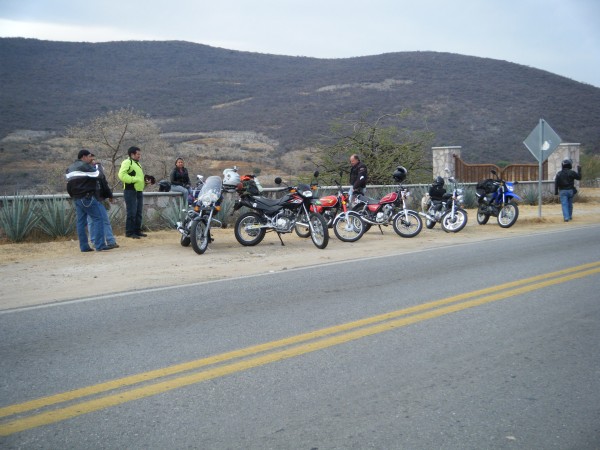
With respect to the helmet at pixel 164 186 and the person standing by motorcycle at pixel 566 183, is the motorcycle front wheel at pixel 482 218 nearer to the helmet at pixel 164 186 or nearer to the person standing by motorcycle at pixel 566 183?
the person standing by motorcycle at pixel 566 183

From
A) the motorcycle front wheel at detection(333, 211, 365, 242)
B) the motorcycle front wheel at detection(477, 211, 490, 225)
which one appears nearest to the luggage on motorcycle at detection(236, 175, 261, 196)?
the motorcycle front wheel at detection(333, 211, 365, 242)

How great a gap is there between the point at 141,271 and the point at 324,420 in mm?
7021

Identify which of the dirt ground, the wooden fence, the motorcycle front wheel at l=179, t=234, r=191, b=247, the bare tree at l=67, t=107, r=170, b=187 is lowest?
the dirt ground

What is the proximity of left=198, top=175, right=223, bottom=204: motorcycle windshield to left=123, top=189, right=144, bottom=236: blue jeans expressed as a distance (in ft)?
7.48

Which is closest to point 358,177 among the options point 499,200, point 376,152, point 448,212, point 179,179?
point 448,212

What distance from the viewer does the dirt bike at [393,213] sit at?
50.6 ft

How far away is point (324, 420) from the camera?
4352 millimetres

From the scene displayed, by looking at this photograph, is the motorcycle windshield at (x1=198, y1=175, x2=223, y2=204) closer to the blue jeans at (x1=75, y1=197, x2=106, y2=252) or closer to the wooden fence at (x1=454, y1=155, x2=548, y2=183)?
the blue jeans at (x1=75, y1=197, x2=106, y2=252)

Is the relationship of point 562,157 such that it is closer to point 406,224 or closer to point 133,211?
point 406,224

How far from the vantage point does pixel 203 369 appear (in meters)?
5.37

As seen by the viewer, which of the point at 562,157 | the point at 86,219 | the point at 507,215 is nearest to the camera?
the point at 86,219

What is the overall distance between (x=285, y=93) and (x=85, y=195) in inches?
2412

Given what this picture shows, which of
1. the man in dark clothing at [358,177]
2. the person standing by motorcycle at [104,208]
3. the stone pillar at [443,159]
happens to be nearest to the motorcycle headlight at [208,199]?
the person standing by motorcycle at [104,208]

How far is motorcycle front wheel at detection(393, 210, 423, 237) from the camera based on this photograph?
1541 cm
